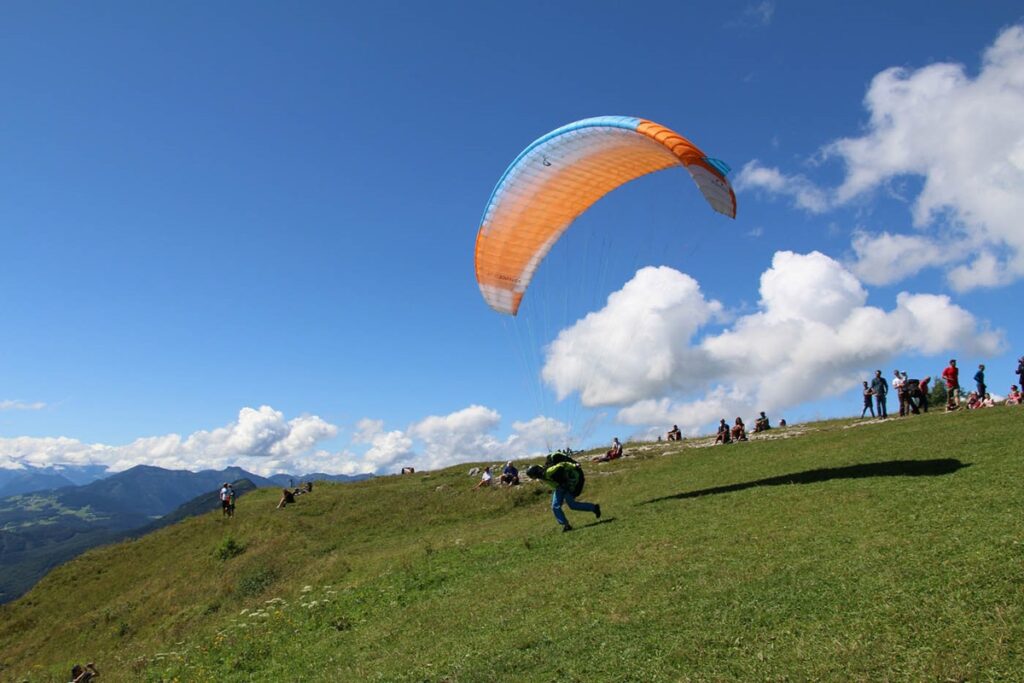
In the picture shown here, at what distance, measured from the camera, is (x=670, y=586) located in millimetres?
10500

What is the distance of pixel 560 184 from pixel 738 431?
17516 millimetres

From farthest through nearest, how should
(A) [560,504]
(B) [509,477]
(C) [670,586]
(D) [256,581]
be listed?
(B) [509,477] < (D) [256,581] < (A) [560,504] < (C) [670,586]

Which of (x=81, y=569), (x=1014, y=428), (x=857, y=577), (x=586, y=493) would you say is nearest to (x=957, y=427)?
(x=1014, y=428)

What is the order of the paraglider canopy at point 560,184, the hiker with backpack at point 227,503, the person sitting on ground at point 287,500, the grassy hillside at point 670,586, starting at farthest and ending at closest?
1. the hiker with backpack at point 227,503
2. the person sitting on ground at point 287,500
3. the paraglider canopy at point 560,184
4. the grassy hillside at point 670,586

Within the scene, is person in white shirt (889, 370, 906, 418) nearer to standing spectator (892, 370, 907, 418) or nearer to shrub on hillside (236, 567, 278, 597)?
standing spectator (892, 370, 907, 418)

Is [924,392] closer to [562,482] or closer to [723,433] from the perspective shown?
[723,433]

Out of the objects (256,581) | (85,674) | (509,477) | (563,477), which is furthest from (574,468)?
(85,674)

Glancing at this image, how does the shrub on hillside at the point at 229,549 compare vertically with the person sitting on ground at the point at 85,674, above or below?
above

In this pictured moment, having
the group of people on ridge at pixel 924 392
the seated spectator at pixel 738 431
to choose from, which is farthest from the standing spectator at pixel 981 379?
the seated spectator at pixel 738 431

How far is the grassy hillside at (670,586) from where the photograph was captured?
7562 millimetres

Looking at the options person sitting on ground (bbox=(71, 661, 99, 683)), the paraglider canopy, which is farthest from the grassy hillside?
the paraglider canopy

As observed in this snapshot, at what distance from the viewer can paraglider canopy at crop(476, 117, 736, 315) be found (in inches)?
685

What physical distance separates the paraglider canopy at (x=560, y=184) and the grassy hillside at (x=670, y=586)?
8466mm

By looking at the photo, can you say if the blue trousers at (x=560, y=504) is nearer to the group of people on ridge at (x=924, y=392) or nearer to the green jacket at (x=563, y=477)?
the green jacket at (x=563, y=477)
